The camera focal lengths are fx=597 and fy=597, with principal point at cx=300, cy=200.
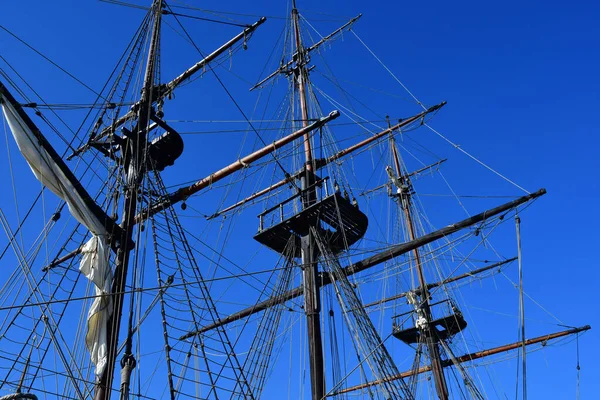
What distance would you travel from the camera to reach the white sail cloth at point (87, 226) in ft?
34.4

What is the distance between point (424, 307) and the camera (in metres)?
26.5

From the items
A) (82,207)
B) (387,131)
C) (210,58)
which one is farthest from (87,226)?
(387,131)

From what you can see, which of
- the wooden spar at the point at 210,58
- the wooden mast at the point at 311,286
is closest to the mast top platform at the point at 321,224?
the wooden mast at the point at 311,286

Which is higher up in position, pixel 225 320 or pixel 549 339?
pixel 549 339

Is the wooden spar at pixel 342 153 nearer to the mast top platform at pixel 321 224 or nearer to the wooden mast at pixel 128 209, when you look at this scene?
the mast top platform at pixel 321 224

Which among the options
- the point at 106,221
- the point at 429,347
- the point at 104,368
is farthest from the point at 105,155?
the point at 429,347

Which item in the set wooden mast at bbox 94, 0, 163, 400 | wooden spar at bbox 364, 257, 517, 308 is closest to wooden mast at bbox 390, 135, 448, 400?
wooden spar at bbox 364, 257, 517, 308

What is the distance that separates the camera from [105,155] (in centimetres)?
1383

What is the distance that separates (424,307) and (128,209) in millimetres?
17641

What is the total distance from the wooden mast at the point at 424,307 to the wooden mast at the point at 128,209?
12038mm

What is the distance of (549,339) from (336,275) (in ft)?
52.6

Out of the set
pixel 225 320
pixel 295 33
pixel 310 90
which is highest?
pixel 295 33

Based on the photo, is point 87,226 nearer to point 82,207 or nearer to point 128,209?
point 82,207

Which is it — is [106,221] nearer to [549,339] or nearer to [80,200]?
[80,200]
